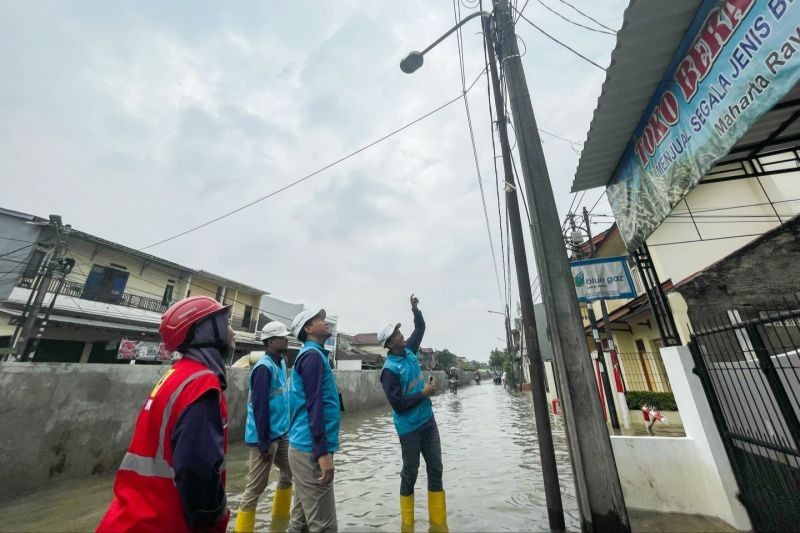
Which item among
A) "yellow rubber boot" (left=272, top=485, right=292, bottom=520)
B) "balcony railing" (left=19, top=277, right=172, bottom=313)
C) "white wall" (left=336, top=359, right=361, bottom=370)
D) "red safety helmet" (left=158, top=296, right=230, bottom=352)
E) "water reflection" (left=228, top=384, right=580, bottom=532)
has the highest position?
"balcony railing" (left=19, top=277, right=172, bottom=313)

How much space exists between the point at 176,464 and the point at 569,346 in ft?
9.20

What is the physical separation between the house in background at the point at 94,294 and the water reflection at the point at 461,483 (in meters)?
10.8

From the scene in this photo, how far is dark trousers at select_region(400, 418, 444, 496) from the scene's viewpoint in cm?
326

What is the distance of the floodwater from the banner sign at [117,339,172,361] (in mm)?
10651

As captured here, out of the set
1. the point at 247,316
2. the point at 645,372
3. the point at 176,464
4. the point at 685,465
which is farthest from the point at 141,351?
the point at 645,372

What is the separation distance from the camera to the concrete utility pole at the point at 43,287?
8938 mm

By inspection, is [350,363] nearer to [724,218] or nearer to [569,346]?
[724,218]

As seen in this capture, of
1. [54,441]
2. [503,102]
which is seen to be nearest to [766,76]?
[503,102]

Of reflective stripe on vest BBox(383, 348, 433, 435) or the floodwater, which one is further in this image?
the floodwater

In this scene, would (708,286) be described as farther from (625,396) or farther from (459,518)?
(459,518)

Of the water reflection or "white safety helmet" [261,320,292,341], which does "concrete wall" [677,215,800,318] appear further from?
"white safety helmet" [261,320,292,341]

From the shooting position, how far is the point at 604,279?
15.3 feet

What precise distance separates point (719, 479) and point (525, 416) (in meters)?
10.4

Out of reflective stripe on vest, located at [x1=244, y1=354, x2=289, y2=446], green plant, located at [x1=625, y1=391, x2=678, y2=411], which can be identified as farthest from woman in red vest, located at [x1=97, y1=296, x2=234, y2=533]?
green plant, located at [x1=625, y1=391, x2=678, y2=411]
